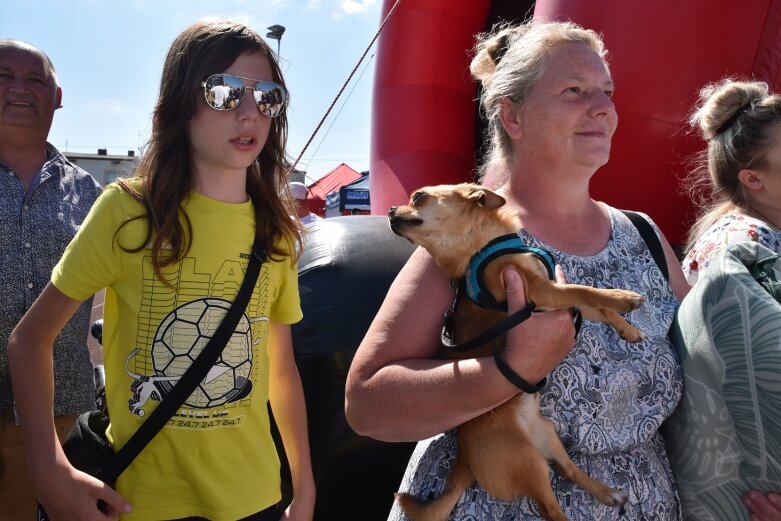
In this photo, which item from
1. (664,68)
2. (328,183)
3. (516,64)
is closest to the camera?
(516,64)

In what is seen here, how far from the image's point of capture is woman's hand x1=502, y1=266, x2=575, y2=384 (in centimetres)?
136

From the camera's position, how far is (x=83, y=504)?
4.43 ft

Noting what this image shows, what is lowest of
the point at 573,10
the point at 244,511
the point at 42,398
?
the point at 244,511

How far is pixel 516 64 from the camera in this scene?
70.8 inches

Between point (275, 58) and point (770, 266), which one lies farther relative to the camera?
point (275, 58)

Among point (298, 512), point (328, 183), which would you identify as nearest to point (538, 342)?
point (298, 512)

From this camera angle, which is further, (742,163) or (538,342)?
(742,163)

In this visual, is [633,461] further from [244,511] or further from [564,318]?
[244,511]

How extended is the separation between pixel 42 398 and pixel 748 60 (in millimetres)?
2979

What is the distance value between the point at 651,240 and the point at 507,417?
2.27ft

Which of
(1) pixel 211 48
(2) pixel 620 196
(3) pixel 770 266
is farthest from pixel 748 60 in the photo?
(1) pixel 211 48

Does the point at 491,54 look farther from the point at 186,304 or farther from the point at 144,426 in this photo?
the point at 144,426

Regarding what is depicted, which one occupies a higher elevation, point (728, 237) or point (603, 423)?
point (728, 237)

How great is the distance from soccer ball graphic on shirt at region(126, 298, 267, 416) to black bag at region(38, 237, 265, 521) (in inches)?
0.9
